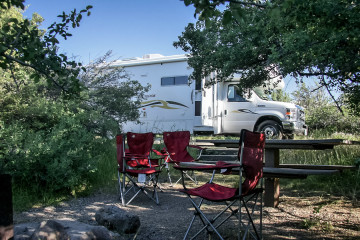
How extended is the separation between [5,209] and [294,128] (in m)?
8.70

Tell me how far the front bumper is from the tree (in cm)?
279

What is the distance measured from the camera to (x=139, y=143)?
5.00 metres

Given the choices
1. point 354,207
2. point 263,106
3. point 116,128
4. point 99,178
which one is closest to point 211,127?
point 263,106

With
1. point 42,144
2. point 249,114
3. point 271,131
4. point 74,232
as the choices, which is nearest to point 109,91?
point 42,144

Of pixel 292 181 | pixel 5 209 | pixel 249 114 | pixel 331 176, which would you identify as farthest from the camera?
pixel 249 114

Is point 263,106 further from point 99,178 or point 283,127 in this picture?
point 99,178

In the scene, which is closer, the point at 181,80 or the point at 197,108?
the point at 197,108

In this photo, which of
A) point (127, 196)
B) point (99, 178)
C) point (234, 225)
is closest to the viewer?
point (234, 225)

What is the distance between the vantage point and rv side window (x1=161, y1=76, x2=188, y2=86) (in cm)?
1023

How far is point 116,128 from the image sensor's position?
669cm

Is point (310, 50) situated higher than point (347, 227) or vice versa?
point (310, 50)

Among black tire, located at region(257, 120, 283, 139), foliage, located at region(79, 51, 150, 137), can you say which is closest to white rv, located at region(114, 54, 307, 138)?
black tire, located at region(257, 120, 283, 139)

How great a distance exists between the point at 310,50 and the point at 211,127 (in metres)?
6.41

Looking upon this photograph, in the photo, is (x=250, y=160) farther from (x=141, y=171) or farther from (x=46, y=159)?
(x=46, y=159)
